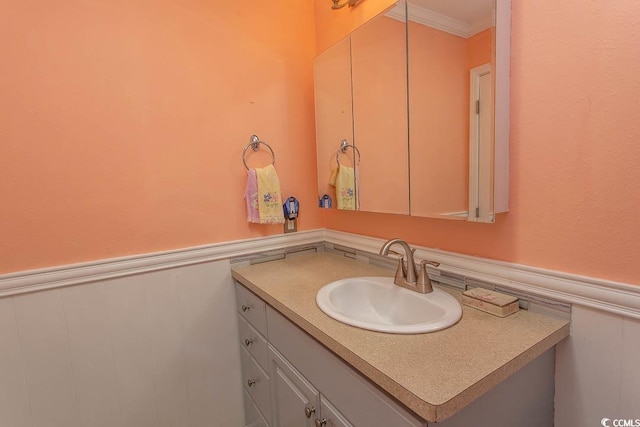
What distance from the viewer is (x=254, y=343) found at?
54.6 inches

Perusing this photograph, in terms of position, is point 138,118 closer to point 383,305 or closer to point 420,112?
point 420,112

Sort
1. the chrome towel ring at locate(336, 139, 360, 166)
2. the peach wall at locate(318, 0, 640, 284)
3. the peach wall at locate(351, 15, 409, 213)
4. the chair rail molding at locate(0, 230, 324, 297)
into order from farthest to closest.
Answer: the chrome towel ring at locate(336, 139, 360, 166) → the peach wall at locate(351, 15, 409, 213) → the chair rail molding at locate(0, 230, 324, 297) → the peach wall at locate(318, 0, 640, 284)

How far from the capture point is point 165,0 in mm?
1327

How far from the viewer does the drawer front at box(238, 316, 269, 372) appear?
129 centimetres

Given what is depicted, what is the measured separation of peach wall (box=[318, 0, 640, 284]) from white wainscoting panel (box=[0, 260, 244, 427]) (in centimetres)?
124

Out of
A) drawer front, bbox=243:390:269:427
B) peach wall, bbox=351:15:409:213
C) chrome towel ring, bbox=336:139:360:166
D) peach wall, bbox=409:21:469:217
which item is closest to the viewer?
peach wall, bbox=409:21:469:217

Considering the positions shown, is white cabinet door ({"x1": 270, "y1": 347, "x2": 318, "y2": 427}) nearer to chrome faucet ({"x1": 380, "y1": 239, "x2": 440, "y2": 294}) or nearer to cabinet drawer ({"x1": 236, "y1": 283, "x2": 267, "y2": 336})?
cabinet drawer ({"x1": 236, "y1": 283, "x2": 267, "y2": 336})

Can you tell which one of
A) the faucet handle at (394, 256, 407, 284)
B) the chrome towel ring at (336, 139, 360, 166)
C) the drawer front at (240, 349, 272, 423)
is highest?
the chrome towel ring at (336, 139, 360, 166)

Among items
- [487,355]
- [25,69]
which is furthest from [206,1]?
[487,355]

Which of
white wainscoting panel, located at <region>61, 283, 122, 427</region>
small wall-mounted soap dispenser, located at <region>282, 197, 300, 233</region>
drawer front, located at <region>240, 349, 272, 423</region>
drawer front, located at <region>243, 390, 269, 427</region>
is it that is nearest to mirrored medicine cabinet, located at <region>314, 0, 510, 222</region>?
small wall-mounted soap dispenser, located at <region>282, 197, 300, 233</region>

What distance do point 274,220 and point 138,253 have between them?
23.1 inches

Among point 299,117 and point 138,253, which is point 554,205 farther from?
point 138,253

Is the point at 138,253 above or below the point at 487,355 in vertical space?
above

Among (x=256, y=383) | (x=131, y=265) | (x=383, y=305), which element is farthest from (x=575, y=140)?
(x=131, y=265)
